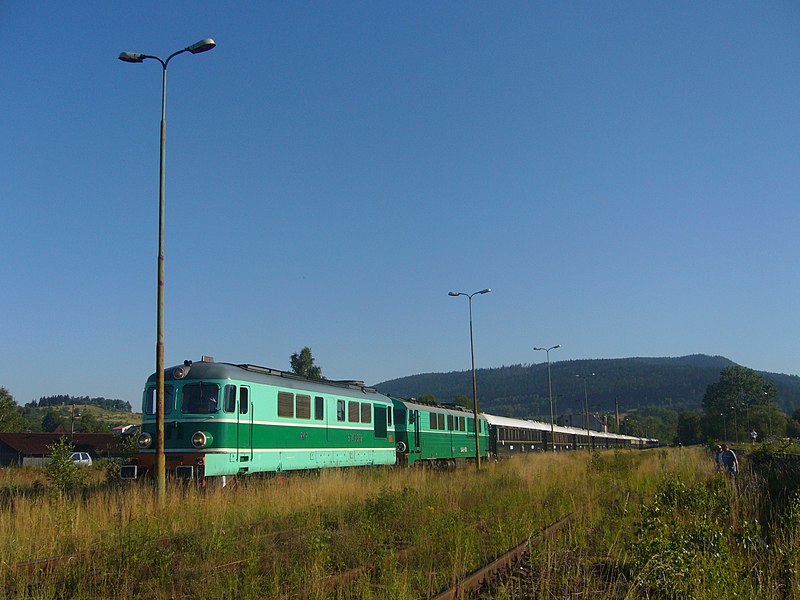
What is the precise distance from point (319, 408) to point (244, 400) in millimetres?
4065

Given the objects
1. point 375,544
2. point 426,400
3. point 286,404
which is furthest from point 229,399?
point 426,400

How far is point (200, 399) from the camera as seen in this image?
674 inches

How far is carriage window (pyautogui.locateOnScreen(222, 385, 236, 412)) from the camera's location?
666 inches

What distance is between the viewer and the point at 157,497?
1386 centimetres

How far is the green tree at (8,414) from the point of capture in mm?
88500

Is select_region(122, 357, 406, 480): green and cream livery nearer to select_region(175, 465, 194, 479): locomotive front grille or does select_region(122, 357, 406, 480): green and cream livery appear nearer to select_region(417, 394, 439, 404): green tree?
select_region(175, 465, 194, 479): locomotive front grille

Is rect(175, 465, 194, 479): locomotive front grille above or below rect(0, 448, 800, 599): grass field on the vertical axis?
above

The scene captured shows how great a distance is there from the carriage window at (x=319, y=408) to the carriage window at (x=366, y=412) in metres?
3.53

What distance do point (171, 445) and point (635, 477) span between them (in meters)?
16.8

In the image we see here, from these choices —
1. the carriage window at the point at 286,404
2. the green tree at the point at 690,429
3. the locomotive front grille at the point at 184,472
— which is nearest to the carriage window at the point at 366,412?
the carriage window at the point at 286,404

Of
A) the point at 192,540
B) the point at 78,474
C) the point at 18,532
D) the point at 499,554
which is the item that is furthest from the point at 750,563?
the point at 78,474

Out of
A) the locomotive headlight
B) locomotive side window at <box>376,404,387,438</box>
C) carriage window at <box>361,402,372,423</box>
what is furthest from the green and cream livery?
locomotive side window at <box>376,404,387,438</box>

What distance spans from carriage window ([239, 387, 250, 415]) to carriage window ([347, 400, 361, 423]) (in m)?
6.34

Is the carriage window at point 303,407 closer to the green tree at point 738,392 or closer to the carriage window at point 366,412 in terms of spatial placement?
the carriage window at point 366,412
